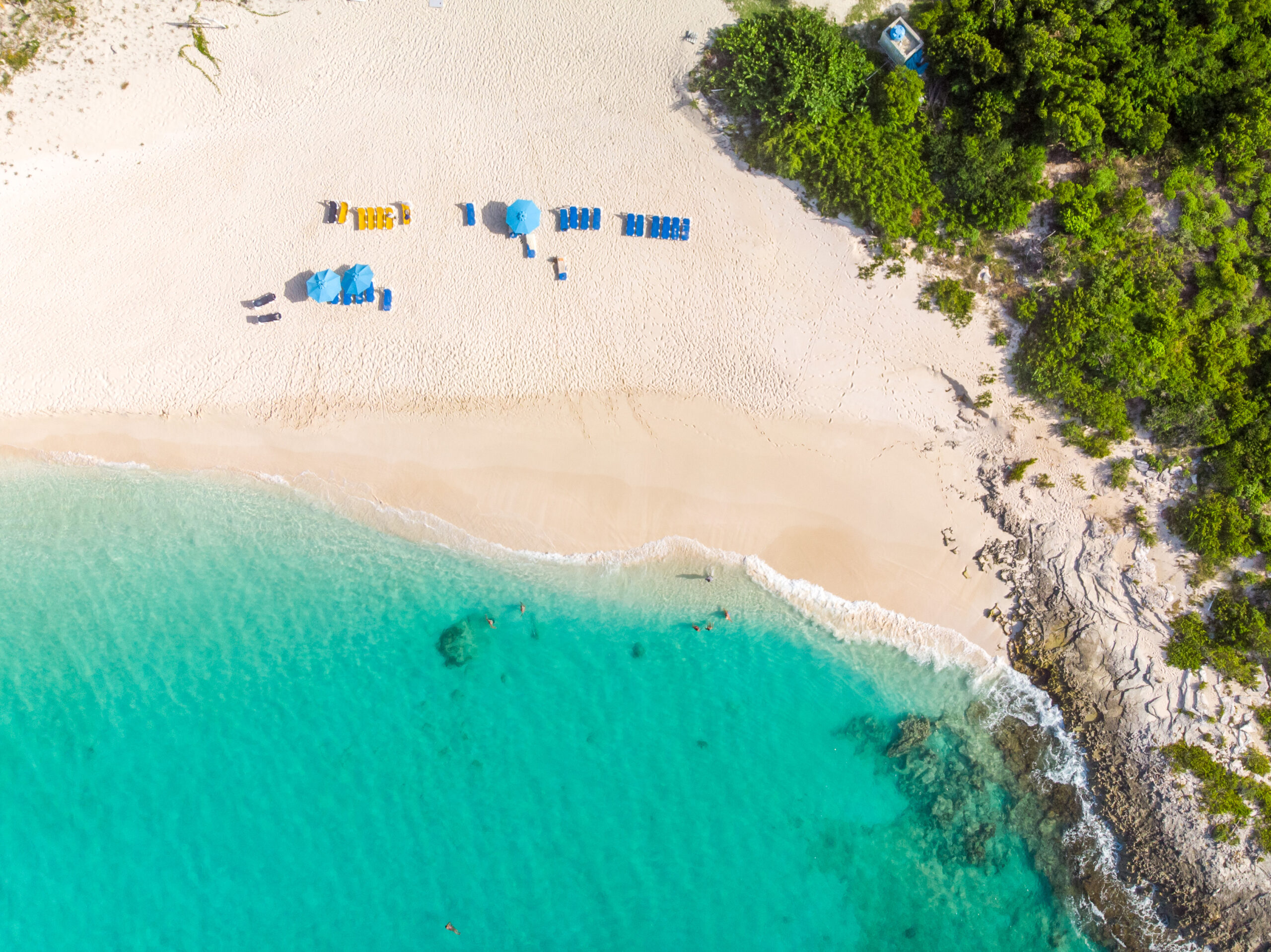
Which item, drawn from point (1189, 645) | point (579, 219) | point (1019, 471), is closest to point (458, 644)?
point (579, 219)

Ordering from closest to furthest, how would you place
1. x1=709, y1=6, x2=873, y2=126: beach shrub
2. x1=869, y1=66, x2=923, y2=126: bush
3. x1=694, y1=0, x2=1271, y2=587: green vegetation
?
Answer: x1=694, y1=0, x2=1271, y2=587: green vegetation, x1=869, y1=66, x2=923, y2=126: bush, x1=709, y1=6, x2=873, y2=126: beach shrub

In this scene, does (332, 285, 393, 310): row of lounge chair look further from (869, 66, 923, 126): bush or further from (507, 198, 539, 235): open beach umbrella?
(869, 66, 923, 126): bush

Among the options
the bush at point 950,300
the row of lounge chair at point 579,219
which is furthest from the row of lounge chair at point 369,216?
the bush at point 950,300

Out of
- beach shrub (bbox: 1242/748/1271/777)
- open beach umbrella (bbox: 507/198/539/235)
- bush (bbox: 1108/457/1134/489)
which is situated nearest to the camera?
beach shrub (bbox: 1242/748/1271/777)

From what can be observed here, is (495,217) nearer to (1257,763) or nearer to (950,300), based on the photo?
(950,300)

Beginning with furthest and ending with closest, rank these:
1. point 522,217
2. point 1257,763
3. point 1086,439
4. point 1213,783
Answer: point 522,217 → point 1086,439 → point 1213,783 → point 1257,763

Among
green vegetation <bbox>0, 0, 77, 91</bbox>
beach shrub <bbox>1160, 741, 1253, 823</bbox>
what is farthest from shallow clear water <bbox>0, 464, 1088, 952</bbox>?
green vegetation <bbox>0, 0, 77, 91</bbox>
